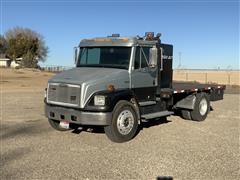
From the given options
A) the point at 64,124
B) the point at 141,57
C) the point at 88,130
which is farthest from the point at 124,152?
the point at 141,57

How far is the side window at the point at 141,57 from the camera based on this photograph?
10852 mm

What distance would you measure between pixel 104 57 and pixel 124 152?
3265 millimetres

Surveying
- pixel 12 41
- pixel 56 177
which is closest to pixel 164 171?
pixel 56 177

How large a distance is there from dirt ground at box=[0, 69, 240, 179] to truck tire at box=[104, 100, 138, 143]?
22 centimetres

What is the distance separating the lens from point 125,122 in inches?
398

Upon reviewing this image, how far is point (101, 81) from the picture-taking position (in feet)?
32.6

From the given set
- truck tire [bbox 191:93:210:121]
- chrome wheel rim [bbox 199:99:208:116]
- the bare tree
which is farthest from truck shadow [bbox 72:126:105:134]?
the bare tree

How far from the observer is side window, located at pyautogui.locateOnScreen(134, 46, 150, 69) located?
10.9 m

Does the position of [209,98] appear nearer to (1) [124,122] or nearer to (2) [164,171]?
(1) [124,122]

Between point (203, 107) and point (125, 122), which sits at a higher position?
point (203, 107)

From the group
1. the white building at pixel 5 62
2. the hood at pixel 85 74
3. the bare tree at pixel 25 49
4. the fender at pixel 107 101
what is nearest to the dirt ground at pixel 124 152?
the fender at pixel 107 101

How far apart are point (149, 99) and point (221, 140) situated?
7.78 feet

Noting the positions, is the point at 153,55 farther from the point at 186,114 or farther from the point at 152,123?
the point at 186,114

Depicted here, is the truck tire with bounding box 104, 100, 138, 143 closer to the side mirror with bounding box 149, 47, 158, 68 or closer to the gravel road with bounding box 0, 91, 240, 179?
the gravel road with bounding box 0, 91, 240, 179
